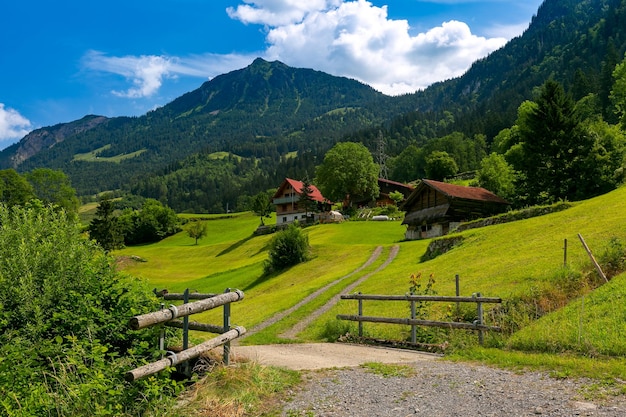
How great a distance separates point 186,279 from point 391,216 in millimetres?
40644

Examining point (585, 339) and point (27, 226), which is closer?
point (27, 226)

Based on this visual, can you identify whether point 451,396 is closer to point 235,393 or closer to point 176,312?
point 235,393

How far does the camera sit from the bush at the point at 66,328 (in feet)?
22.2

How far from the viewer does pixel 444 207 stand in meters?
51.4

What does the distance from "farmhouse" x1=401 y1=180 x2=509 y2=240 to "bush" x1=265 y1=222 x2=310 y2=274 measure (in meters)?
15.0

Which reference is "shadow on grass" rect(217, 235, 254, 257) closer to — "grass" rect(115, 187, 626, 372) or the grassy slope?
the grassy slope

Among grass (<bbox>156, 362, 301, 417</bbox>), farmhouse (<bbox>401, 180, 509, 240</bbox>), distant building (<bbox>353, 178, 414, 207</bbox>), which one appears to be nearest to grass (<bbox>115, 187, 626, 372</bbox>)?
farmhouse (<bbox>401, 180, 509, 240</bbox>)

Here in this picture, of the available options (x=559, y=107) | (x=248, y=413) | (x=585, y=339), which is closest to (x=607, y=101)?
(x=559, y=107)

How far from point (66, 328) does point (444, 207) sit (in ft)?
156

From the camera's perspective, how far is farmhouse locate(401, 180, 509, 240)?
5103 centimetres

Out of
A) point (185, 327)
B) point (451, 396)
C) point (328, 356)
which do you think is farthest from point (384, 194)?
point (185, 327)

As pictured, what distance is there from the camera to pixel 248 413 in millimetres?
7539

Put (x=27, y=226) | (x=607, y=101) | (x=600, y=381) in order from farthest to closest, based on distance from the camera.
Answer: (x=607, y=101) → (x=27, y=226) → (x=600, y=381)

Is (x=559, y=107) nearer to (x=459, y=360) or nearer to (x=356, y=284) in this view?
(x=356, y=284)
